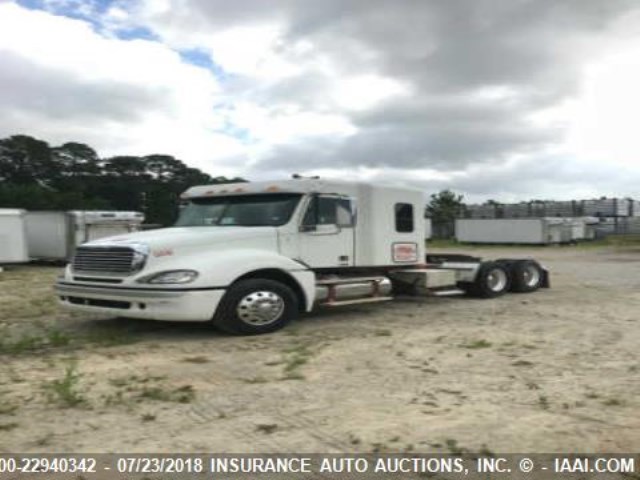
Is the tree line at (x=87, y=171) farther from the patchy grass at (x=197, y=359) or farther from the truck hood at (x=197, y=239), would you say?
the patchy grass at (x=197, y=359)

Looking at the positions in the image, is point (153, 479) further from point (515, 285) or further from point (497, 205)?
point (497, 205)

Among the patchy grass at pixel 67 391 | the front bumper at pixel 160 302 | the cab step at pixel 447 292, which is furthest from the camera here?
the cab step at pixel 447 292

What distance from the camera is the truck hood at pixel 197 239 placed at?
8664 millimetres

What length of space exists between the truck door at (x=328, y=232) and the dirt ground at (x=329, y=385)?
0.97 metres

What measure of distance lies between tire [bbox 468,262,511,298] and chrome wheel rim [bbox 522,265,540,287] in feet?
2.06

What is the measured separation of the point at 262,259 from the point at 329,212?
1.71 m


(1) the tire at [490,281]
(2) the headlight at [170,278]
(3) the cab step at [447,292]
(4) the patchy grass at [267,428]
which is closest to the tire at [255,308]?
(2) the headlight at [170,278]

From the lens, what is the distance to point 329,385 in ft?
20.5

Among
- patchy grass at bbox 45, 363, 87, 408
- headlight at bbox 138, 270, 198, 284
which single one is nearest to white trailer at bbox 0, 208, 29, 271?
headlight at bbox 138, 270, 198, 284

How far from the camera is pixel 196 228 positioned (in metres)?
9.91

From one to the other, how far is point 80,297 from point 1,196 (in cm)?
6691

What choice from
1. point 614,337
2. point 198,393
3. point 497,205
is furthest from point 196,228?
point 497,205

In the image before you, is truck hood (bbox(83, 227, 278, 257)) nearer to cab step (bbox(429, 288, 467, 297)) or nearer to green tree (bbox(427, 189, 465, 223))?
cab step (bbox(429, 288, 467, 297))

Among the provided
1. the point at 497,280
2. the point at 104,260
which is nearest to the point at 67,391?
the point at 104,260
